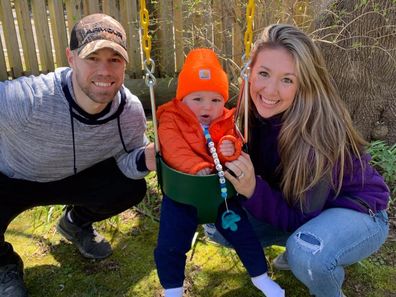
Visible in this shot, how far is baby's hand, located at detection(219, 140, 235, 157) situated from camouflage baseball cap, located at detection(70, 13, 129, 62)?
2.44 ft

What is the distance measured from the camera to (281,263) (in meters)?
2.68

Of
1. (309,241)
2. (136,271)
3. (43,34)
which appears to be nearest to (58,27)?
(43,34)

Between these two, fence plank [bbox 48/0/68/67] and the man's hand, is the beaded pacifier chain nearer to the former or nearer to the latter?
the man's hand

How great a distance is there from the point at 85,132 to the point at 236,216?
956mm

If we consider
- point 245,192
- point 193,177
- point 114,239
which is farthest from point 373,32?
point 114,239

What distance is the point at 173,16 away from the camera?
471 centimetres

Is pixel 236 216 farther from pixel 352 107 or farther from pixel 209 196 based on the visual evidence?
pixel 352 107

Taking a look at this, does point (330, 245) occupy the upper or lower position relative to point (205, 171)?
lower

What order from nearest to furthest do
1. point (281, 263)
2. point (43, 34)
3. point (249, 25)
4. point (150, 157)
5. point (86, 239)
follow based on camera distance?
1. point (249, 25)
2. point (150, 157)
3. point (281, 263)
4. point (86, 239)
5. point (43, 34)

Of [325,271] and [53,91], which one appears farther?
[53,91]

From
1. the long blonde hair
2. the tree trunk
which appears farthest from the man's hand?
the tree trunk

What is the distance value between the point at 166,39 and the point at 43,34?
4.42ft

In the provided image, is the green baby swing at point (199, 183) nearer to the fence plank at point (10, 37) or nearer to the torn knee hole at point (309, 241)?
the torn knee hole at point (309, 241)

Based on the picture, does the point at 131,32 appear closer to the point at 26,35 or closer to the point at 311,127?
the point at 26,35
